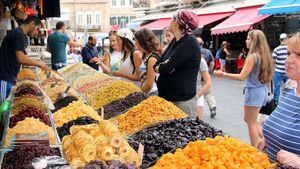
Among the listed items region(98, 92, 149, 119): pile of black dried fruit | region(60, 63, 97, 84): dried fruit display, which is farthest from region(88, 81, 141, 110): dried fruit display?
region(60, 63, 97, 84): dried fruit display

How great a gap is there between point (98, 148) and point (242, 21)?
1544 centimetres

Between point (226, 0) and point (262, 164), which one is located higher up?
point (226, 0)

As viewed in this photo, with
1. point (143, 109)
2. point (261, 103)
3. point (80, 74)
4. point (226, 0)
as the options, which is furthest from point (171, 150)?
point (226, 0)

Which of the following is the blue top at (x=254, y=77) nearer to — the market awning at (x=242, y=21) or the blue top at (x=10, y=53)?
the blue top at (x=10, y=53)

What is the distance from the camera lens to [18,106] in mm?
5262

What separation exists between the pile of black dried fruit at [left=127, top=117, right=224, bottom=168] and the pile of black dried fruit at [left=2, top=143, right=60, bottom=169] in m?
0.74

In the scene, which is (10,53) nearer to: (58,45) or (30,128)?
(30,128)

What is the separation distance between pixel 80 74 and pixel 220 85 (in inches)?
360

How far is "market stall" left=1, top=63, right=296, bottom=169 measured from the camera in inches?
121

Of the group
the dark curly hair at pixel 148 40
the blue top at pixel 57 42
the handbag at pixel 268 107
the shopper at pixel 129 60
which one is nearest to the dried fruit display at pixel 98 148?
the dark curly hair at pixel 148 40

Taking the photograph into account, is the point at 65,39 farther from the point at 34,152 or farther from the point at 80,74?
the point at 34,152

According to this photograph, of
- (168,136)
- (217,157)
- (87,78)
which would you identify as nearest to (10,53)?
(87,78)

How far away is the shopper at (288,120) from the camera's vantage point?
3.21m

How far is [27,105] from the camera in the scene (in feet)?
17.2
